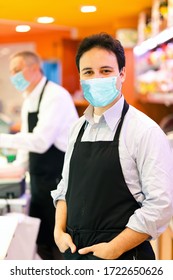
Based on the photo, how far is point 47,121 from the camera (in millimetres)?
1722

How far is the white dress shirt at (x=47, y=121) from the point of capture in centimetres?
173

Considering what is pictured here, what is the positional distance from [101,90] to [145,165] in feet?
0.74

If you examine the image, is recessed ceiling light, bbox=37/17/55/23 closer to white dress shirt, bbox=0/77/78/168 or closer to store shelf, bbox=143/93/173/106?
white dress shirt, bbox=0/77/78/168

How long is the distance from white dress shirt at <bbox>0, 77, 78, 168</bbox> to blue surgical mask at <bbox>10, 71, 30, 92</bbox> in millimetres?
33

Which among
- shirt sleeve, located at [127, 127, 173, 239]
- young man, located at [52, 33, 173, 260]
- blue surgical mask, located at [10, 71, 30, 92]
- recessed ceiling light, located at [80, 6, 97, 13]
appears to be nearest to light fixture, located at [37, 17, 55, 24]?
recessed ceiling light, located at [80, 6, 97, 13]

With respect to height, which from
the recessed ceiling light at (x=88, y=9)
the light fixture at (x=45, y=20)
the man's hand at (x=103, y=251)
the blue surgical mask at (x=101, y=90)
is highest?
the recessed ceiling light at (x=88, y=9)

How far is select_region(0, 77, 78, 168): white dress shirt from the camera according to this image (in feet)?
5.66

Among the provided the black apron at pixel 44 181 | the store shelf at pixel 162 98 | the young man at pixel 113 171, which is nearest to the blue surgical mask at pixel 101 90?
the young man at pixel 113 171

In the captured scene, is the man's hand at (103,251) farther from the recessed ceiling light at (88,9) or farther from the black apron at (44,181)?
the recessed ceiling light at (88,9)

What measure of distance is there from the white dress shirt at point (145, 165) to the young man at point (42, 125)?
469mm

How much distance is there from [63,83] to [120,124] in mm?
679

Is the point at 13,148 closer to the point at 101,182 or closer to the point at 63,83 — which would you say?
the point at 63,83

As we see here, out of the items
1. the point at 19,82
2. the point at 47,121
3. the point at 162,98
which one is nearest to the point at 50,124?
the point at 47,121

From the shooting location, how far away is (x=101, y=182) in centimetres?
125
